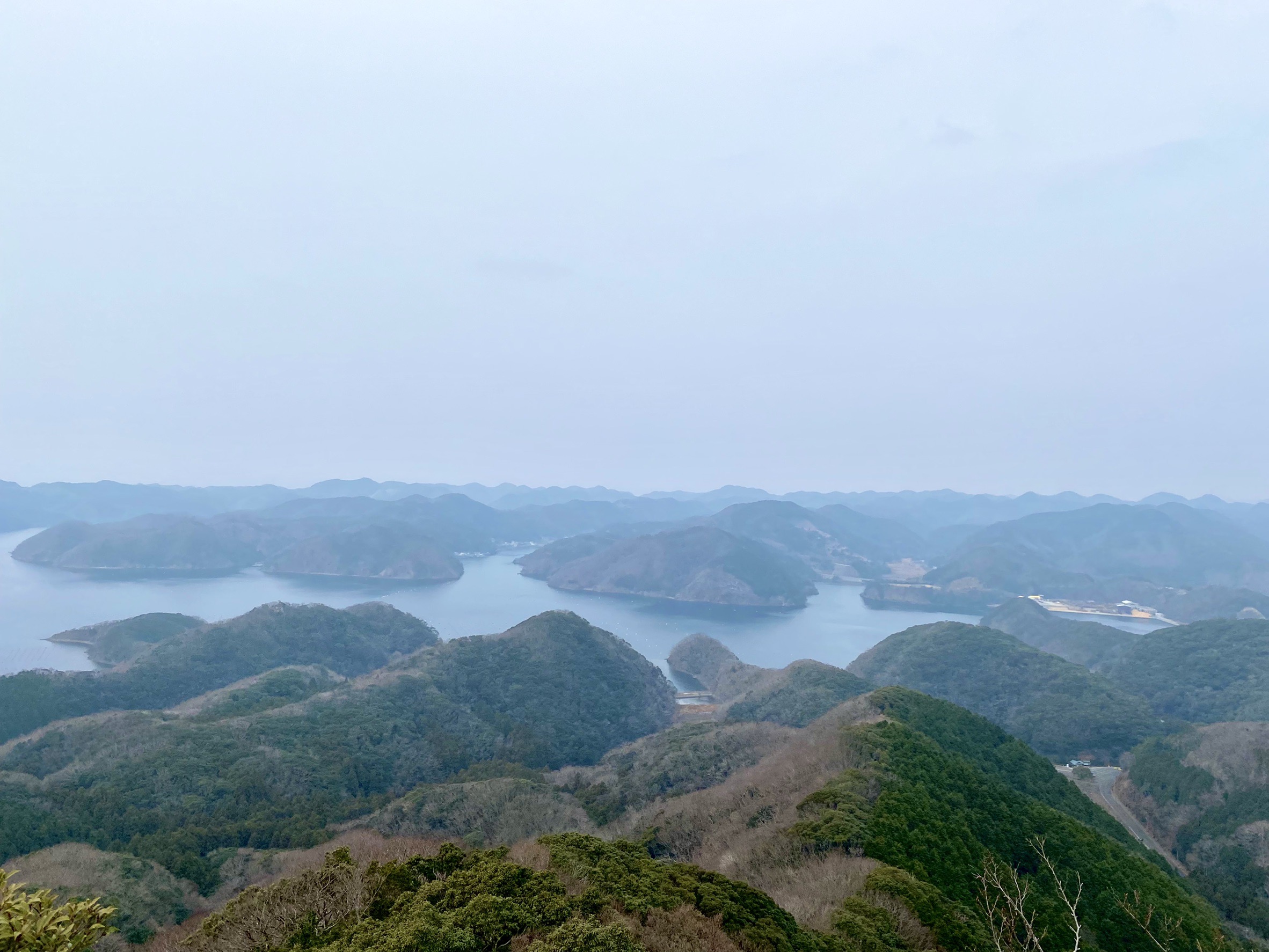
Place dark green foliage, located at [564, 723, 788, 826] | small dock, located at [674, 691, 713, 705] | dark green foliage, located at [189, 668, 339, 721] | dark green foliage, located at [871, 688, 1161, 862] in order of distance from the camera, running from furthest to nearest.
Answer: small dock, located at [674, 691, 713, 705] → dark green foliage, located at [189, 668, 339, 721] → dark green foliage, located at [564, 723, 788, 826] → dark green foliage, located at [871, 688, 1161, 862]

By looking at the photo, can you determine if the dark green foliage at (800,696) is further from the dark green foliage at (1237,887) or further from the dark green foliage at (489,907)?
the dark green foliage at (489,907)

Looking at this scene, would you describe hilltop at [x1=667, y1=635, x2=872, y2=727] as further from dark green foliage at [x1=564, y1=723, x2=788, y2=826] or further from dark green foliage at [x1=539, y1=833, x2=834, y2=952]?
dark green foliage at [x1=539, y1=833, x2=834, y2=952]

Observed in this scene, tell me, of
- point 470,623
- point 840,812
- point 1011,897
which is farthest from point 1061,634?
point 1011,897

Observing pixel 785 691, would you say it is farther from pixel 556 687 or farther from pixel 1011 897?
pixel 1011 897

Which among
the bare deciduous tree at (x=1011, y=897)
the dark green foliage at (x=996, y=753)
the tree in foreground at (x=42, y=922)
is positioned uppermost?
the tree in foreground at (x=42, y=922)

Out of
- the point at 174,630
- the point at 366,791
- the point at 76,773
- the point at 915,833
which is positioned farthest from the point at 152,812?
the point at 174,630

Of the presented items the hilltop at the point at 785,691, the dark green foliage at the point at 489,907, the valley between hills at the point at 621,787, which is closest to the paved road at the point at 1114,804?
the valley between hills at the point at 621,787

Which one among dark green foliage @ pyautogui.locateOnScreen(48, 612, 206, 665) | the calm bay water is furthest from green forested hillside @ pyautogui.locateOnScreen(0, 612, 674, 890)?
dark green foliage @ pyautogui.locateOnScreen(48, 612, 206, 665)
